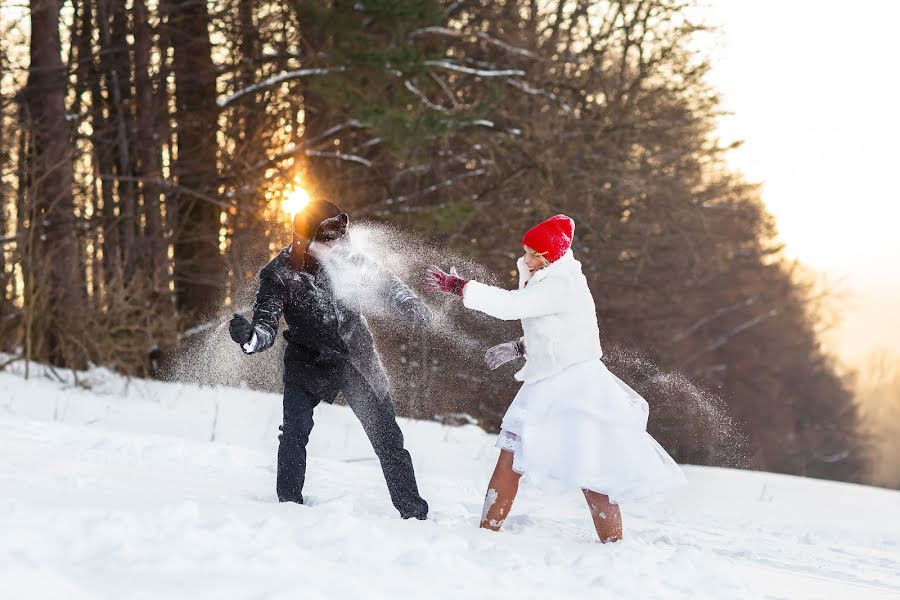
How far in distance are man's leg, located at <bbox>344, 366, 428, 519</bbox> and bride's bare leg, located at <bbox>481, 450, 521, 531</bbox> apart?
1.11 ft

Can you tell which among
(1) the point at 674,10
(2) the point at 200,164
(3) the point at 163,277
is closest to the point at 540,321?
(3) the point at 163,277

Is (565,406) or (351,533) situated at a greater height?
(565,406)

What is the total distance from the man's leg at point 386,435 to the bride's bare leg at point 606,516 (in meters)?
A: 0.84

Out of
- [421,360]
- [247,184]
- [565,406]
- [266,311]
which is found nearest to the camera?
[565,406]

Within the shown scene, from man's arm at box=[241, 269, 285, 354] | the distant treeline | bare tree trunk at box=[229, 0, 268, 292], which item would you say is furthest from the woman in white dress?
bare tree trunk at box=[229, 0, 268, 292]

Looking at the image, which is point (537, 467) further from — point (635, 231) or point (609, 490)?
point (635, 231)

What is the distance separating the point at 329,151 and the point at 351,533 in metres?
13.8

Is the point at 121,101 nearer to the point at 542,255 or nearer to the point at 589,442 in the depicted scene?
the point at 542,255

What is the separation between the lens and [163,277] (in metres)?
14.5

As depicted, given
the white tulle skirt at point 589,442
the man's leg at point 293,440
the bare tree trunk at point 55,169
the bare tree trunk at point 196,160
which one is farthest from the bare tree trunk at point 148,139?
the white tulle skirt at point 589,442

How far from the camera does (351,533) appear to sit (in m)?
4.19

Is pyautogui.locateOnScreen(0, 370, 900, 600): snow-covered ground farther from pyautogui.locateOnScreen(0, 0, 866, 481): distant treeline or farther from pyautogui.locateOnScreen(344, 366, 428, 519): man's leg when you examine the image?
pyautogui.locateOnScreen(0, 0, 866, 481): distant treeline

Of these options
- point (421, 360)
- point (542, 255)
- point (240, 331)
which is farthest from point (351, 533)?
point (421, 360)

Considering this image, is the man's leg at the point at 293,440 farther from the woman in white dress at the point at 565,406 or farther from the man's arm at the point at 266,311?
the woman in white dress at the point at 565,406
